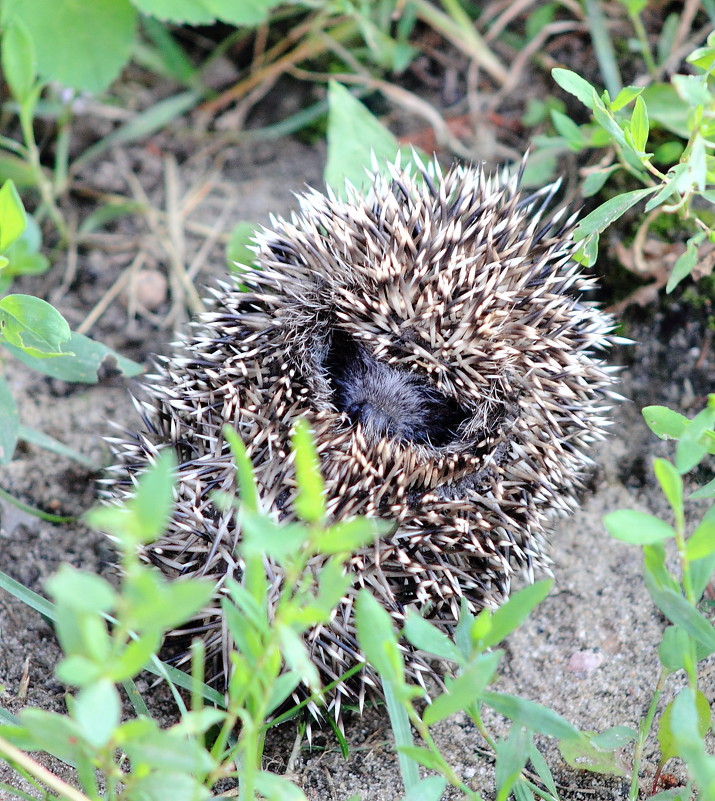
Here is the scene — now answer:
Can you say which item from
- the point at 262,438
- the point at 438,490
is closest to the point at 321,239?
the point at 262,438

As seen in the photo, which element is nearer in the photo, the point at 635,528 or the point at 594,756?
the point at 635,528

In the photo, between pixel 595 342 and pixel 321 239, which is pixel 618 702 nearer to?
pixel 595 342

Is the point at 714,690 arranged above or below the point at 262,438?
below

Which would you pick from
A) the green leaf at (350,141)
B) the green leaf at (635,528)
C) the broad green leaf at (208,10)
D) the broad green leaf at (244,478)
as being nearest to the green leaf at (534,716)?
the green leaf at (635,528)

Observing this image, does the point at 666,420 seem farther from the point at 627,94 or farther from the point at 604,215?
the point at 627,94

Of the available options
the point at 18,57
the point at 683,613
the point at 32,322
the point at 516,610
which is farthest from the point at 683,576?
the point at 18,57
